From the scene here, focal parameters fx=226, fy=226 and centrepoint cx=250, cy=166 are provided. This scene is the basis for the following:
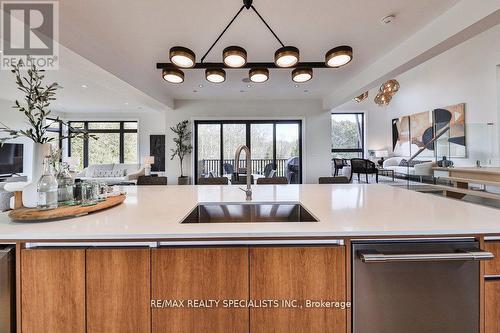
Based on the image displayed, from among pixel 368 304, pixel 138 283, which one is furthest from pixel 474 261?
pixel 138 283

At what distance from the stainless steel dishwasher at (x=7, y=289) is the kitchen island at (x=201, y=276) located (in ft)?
0.11

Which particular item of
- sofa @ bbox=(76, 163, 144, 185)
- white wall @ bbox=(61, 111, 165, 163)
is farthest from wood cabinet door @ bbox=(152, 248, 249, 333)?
white wall @ bbox=(61, 111, 165, 163)

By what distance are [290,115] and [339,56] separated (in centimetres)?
431

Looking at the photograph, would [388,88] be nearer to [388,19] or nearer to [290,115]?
[290,115]

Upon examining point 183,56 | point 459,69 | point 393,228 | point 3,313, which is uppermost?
point 459,69

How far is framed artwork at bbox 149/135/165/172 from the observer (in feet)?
28.7

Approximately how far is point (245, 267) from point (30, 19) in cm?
327

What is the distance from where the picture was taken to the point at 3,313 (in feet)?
3.33

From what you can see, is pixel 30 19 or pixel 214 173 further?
pixel 214 173

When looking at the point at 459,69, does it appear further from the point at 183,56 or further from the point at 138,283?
the point at 138,283

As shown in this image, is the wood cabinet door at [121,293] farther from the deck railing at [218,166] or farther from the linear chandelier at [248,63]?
the deck railing at [218,166]

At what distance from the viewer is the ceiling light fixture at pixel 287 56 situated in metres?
2.09

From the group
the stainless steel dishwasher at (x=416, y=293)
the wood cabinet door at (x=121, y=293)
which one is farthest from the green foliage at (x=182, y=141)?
the stainless steel dishwasher at (x=416, y=293)

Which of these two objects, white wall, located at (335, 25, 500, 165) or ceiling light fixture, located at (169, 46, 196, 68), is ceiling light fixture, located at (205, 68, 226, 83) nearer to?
ceiling light fixture, located at (169, 46, 196, 68)
